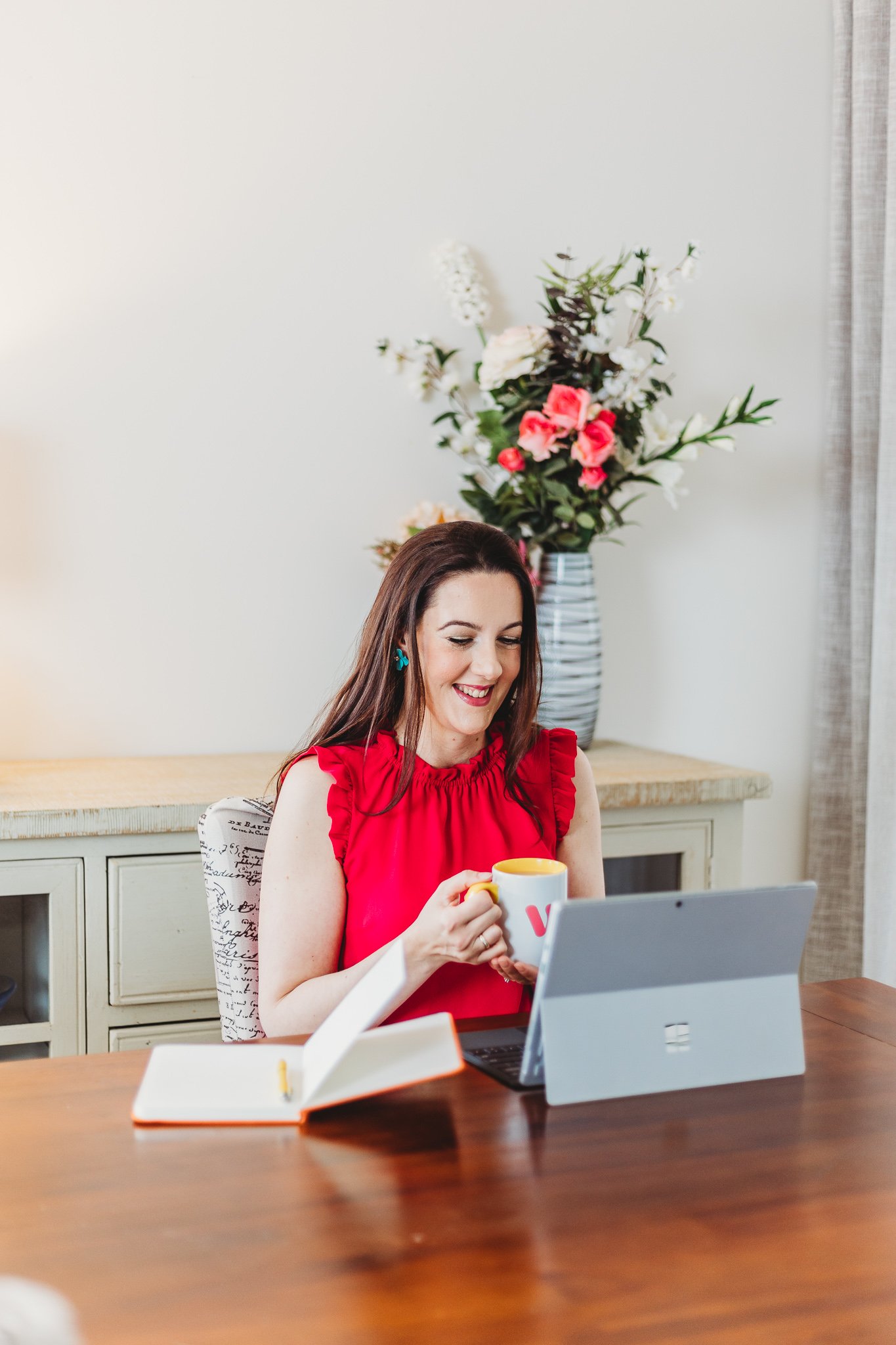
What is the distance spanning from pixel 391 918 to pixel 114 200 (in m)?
1.51

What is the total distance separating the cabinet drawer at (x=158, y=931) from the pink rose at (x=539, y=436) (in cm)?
93

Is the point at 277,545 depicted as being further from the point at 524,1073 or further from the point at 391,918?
the point at 524,1073

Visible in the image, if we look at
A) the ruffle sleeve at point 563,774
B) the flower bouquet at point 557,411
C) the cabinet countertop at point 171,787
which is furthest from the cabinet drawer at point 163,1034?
the flower bouquet at point 557,411

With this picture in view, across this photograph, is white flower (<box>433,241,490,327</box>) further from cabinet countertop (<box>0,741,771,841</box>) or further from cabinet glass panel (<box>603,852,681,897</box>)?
cabinet glass panel (<box>603,852,681,897</box>)

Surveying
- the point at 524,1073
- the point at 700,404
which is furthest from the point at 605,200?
the point at 524,1073

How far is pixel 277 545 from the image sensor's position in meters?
2.44

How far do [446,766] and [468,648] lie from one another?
6.2 inches

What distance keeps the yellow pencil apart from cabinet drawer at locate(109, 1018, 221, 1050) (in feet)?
3.00

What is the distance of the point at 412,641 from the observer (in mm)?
1529

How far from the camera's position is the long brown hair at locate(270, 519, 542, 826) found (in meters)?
1.53

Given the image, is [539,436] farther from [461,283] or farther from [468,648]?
[468,648]

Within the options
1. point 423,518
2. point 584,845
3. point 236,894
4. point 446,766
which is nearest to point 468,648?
point 446,766

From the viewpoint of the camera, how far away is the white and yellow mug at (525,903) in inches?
42.5

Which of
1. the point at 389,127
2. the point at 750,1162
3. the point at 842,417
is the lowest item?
the point at 750,1162
